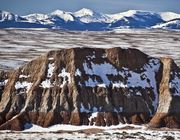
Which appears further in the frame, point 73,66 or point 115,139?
point 73,66

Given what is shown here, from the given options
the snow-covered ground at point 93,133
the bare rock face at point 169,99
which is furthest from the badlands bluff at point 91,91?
the snow-covered ground at point 93,133

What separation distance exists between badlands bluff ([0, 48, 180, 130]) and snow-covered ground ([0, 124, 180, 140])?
191 centimetres

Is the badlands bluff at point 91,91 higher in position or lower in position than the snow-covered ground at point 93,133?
higher

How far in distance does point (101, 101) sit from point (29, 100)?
12656mm

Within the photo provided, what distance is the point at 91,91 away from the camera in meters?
92.9

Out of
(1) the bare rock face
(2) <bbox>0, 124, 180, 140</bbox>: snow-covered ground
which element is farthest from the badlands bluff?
(2) <bbox>0, 124, 180, 140</bbox>: snow-covered ground

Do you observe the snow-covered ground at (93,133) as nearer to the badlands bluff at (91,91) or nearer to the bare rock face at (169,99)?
the badlands bluff at (91,91)

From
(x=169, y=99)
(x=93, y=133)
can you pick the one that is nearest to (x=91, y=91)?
A: (x=169, y=99)

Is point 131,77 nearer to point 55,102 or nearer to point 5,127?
point 55,102

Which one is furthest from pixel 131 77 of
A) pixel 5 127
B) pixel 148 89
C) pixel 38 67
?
pixel 5 127

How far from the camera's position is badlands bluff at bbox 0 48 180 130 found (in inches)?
3546

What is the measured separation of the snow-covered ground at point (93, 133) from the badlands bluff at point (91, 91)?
191cm

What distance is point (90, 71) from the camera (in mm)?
95438

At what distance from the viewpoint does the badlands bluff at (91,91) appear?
295ft
